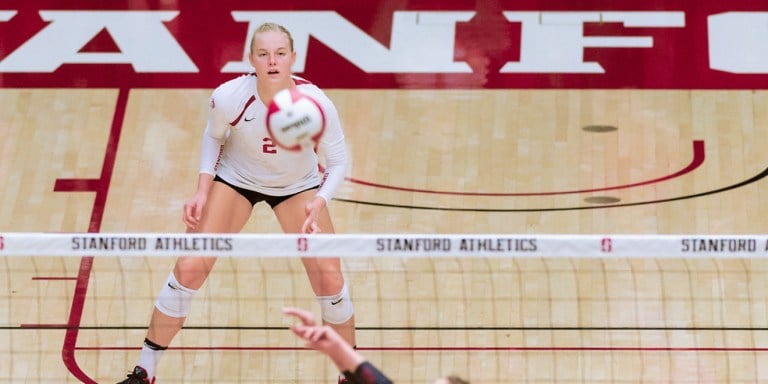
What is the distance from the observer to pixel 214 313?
1673 centimetres

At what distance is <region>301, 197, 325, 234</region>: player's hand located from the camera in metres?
13.9

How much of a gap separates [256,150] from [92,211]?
14.3ft

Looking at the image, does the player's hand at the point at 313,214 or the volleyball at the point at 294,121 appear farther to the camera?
the player's hand at the point at 313,214

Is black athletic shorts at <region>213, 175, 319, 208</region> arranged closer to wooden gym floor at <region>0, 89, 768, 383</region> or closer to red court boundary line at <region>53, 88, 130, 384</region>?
wooden gym floor at <region>0, 89, 768, 383</region>

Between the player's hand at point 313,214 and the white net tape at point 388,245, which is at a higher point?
the player's hand at point 313,214

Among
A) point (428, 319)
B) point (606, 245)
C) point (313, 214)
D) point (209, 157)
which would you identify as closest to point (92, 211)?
point (428, 319)

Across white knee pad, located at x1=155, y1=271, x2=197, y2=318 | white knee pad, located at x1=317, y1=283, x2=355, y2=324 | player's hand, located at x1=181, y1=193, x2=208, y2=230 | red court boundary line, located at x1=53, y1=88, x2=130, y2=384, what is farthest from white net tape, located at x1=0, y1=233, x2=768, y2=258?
red court boundary line, located at x1=53, y1=88, x2=130, y2=384

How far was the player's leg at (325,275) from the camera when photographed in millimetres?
14297

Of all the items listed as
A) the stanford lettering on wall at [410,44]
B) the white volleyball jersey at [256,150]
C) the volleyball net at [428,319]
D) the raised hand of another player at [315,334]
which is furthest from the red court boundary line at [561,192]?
the raised hand of another player at [315,334]

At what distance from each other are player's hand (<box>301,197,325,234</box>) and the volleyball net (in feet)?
3.72

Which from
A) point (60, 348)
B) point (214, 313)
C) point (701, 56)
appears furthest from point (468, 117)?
point (60, 348)

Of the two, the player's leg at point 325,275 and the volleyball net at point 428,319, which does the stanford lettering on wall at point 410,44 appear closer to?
the volleyball net at point 428,319

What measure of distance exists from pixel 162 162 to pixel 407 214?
2.64m

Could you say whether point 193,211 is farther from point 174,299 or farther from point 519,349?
point 519,349
